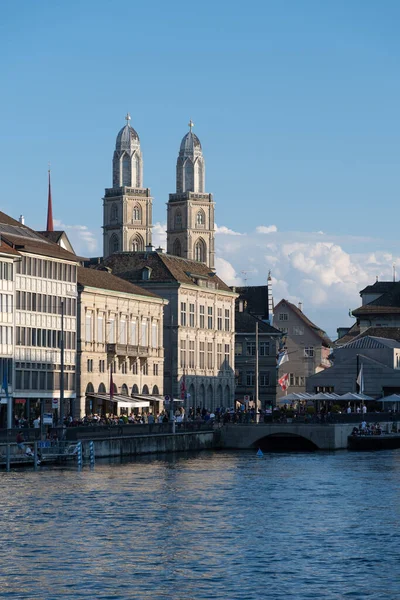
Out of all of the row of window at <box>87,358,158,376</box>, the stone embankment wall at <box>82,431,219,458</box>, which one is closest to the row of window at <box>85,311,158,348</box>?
the row of window at <box>87,358,158,376</box>

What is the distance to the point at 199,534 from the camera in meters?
60.0

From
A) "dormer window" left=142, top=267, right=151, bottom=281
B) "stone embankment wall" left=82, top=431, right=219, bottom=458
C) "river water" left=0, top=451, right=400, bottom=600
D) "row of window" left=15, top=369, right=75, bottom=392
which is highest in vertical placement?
"dormer window" left=142, top=267, right=151, bottom=281

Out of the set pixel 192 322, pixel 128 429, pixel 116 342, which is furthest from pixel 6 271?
pixel 192 322

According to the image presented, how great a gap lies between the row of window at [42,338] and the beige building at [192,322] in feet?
86.8

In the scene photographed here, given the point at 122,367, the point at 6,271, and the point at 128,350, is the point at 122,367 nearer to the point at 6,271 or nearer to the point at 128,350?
the point at 128,350

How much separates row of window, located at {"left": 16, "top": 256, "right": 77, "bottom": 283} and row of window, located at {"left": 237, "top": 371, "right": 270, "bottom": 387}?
64.8 m

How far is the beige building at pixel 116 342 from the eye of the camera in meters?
134

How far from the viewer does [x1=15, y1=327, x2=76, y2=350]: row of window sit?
120 meters

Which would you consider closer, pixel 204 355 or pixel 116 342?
pixel 116 342

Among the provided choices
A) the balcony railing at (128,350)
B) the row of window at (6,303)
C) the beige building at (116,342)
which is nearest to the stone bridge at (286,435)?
the beige building at (116,342)

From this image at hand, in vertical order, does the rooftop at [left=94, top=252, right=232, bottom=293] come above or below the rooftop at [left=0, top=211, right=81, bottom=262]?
above

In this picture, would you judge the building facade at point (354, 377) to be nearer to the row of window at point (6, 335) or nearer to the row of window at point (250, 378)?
the row of window at point (250, 378)

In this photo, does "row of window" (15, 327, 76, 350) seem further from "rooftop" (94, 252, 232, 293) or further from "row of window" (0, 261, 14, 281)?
"rooftop" (94, 252, 232, 293)

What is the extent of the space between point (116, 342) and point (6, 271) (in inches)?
1021
